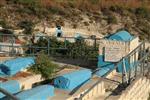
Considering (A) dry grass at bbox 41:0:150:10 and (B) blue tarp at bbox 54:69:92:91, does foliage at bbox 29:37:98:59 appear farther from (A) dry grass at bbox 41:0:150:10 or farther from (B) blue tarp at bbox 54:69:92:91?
(A) dry grass at bbox 41:0:150:10

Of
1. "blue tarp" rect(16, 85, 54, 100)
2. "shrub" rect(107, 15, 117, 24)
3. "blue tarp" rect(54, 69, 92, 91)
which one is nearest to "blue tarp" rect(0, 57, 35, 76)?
"blue tarp" rect(54, 69, 92, 91)

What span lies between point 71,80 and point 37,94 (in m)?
1.55

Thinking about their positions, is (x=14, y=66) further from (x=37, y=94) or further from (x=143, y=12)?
(x=143, y=12)

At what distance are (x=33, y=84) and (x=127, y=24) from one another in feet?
80.9

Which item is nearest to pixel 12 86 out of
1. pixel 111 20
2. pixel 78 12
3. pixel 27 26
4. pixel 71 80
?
pixel 71 80

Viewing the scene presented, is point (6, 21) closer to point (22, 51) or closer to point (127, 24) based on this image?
point (127, 24)

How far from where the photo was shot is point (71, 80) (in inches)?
380

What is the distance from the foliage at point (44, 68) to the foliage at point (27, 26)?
17.4m

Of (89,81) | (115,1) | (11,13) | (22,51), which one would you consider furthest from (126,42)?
(115,1)

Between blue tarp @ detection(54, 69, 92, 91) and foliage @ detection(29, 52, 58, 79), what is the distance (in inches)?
38.1

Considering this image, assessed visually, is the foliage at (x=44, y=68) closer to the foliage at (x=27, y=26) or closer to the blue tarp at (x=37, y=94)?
the blue tarp at (x=37, y=94)

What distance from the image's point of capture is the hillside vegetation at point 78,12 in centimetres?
3319

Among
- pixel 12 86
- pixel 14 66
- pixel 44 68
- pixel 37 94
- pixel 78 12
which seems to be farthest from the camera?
pixel 78 12

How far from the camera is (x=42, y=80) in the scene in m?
10.9
